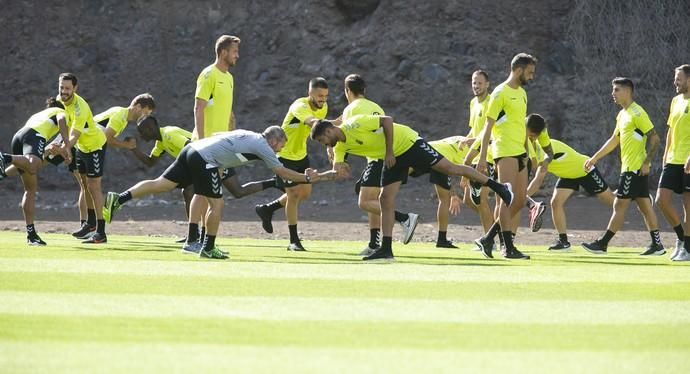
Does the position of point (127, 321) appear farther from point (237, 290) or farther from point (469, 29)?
point (469, 29)

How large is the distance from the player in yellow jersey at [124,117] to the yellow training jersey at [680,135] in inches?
283

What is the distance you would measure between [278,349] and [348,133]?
21.5 feet

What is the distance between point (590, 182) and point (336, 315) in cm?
976

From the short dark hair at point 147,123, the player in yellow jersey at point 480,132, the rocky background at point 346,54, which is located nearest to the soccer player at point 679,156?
the player in yellow jersey at point 480,132

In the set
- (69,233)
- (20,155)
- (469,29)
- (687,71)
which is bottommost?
(69,233)

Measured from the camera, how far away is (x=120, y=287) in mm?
10641

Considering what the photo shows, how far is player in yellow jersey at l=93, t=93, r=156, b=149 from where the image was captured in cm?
1788

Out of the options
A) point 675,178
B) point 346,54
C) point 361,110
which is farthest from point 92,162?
point 346,54

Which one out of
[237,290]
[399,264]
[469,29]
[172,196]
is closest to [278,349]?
[237,290]

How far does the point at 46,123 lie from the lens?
16.2m

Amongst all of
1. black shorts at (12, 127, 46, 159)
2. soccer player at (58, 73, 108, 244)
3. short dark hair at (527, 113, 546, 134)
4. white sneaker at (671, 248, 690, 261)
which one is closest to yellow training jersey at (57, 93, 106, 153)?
soccer player at (58, 73, 108, 244)

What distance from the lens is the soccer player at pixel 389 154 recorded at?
45.1 ft

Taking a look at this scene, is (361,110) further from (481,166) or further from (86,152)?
(86,152)

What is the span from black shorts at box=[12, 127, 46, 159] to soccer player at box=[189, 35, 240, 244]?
1.94m
